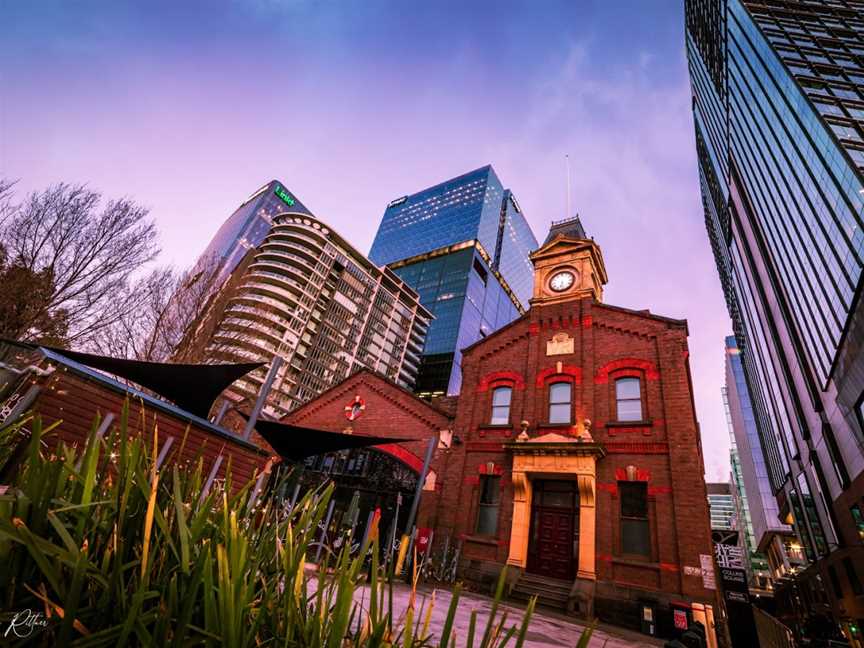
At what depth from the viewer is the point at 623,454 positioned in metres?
12.2

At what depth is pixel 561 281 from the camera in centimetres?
1681

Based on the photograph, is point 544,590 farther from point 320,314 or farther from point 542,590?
point 320,314

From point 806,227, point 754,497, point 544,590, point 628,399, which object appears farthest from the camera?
point 754,497

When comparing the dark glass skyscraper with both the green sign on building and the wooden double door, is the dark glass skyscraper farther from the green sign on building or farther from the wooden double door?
A: the green sign on building

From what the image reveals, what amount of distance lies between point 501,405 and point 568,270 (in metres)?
6.60

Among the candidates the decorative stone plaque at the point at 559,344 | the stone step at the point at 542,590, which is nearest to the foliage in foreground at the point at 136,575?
the stone step at the point at 542,590

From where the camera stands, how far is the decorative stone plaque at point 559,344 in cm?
1491

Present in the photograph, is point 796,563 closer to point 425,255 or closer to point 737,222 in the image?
point 737,222

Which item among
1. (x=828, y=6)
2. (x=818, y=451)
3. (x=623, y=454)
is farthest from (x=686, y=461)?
(x=828, y=6)

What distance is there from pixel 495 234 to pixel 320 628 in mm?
112574

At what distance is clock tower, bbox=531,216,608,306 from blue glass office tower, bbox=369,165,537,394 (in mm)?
65025

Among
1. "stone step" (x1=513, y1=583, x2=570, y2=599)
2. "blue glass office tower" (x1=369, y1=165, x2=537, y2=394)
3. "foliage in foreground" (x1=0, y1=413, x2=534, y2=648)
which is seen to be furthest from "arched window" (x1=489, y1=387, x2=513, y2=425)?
"blue glass office tower" (x1=369, y1=165, x2=537, y2=394)

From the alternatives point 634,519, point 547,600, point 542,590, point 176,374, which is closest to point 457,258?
point 634,519

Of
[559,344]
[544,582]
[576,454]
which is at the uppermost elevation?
[559,344]
